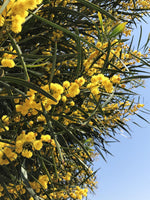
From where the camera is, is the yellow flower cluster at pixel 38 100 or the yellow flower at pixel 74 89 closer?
the yellow flower cluster at pixel 38 100

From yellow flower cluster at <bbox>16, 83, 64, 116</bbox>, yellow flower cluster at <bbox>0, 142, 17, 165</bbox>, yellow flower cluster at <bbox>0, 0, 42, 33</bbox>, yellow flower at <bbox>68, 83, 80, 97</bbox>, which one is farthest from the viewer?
yellow flower cluster at <bbox>0, 142, 17, 165</bbox>

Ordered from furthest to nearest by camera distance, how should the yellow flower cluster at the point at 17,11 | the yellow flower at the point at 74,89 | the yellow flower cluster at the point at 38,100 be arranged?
1. the yellow flower at the point at 74,89
2. the yellow flower cluster at the point at 38,100
3. the yellow flower cluster at the point at 17,11

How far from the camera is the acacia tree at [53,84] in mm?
877

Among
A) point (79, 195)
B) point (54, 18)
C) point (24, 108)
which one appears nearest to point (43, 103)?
point (24, 108)

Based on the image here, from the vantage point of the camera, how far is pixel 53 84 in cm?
88

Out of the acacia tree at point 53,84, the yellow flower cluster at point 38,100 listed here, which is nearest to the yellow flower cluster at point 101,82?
the acacia tree at point 53,84

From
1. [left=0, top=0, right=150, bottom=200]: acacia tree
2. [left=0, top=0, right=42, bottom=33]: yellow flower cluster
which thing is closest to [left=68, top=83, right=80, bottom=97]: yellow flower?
[left=0, top=0, right=150, bottom=200]: acacia tree

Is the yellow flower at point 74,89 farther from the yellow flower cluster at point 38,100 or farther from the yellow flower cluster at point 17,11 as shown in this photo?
the yellow flower cluster at point 17,11

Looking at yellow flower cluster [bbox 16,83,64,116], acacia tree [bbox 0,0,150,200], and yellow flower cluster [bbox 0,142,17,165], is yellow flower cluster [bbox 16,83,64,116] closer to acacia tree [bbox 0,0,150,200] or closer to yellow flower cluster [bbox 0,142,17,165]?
acacia tree [bbox 0,0,150,200]

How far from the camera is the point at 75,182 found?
2.90m

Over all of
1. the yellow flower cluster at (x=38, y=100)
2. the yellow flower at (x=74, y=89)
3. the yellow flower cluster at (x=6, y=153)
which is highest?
the yellow flower at (x=74, y=89)

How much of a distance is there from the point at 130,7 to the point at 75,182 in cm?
248

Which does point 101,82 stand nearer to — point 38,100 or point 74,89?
point 74,89

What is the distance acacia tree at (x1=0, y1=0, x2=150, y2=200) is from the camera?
0.88m
